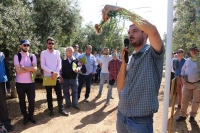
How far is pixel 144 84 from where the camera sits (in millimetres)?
2100

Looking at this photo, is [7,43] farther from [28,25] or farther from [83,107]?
[83,107]

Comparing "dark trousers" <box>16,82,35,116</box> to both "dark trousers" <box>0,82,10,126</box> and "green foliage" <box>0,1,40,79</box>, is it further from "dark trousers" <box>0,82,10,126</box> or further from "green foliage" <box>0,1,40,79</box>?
"green foliage" <box>0,1,40,79</box>

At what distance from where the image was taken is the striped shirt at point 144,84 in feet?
6.86

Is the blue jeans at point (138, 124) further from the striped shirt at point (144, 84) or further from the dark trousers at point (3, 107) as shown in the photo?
the dark trousers at point (3, 107)

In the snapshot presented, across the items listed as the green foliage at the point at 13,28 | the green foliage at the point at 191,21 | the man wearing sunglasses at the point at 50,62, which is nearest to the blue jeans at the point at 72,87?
the man wearing sunglasses at the point at 50,62

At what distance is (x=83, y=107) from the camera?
7.34 m

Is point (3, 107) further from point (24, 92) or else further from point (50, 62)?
point (50, 62)

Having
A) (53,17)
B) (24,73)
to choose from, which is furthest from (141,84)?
(53,17)

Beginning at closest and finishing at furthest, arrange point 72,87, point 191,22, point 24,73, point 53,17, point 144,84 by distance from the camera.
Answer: point 144,84, point 191,22, point 24,73, point 72,87, point 53,17

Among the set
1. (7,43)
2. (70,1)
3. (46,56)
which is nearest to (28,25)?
(7,43)

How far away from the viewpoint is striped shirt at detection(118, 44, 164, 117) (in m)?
2.09

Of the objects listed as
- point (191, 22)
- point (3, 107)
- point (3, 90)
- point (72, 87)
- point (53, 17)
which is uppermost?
point (53, 17)

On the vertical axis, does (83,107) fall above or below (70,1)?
below

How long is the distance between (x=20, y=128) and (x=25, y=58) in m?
1.85
